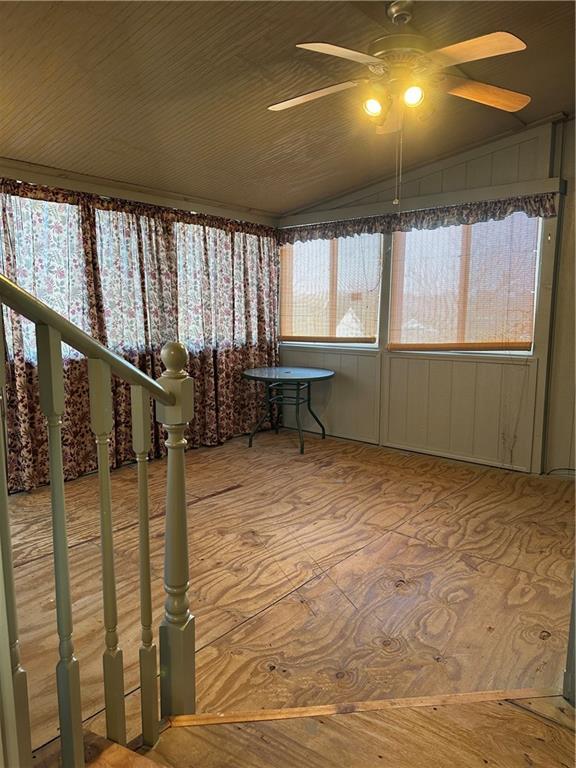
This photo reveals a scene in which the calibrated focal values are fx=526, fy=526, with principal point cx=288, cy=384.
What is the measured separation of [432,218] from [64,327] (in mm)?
3948

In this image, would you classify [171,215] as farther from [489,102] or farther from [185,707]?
[185,707]

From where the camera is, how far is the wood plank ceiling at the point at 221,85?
2.31 metres

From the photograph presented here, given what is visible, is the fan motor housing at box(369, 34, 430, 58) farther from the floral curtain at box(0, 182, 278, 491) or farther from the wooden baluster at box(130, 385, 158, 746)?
the floral curtain at box(0, 182, 278, 491)

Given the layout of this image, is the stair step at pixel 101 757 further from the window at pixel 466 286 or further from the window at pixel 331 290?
the window at pixel 331 290

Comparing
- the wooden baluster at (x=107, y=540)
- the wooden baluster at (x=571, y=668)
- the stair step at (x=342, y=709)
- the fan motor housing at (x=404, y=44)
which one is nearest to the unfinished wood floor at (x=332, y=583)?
the stair step at (x=342, y=709)

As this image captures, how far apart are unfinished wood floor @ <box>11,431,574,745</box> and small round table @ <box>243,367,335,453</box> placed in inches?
32.1

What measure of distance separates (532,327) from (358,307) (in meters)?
1.56

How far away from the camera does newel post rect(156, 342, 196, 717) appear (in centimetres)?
141

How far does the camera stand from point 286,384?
207 inches

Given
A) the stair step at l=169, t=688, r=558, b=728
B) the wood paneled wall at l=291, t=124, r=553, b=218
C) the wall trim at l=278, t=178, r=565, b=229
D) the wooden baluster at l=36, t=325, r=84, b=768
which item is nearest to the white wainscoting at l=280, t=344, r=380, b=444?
the wall trim at l=278, t=178, r=565, b=229

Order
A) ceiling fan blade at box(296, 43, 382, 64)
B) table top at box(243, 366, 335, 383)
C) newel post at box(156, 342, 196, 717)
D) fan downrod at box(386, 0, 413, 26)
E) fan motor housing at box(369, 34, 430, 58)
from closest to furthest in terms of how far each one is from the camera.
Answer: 1. newel post at box(156, 342, 196, 717)
2. ceiling fan blade at box(296, 43, 382, 64)
3. fan motor housing at box(369, 34, 430, 58)
4. fan downrod at box(386, 0, 413, 26)
5. table top at box(243, 366, 335, 383)

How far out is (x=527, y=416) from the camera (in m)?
4.08

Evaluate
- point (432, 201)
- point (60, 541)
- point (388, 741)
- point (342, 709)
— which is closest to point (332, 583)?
point (342, 709)

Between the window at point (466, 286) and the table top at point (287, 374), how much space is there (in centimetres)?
71
